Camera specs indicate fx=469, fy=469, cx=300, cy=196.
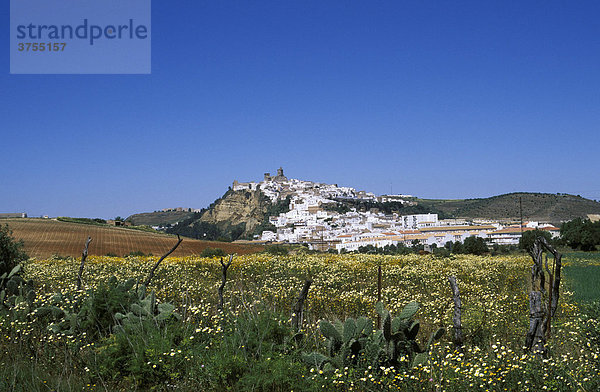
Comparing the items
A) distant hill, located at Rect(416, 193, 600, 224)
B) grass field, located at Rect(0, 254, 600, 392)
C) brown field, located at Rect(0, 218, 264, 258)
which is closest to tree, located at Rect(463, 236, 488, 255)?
brown field, located at Rect(0, 218, 264, 258)

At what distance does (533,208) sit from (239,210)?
98.5m

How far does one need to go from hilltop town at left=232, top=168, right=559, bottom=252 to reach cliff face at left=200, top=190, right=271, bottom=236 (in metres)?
4.25

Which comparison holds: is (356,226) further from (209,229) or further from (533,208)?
(209,229)

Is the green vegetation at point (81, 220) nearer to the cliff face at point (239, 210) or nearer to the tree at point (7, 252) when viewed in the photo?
the tree at point (7, 252)

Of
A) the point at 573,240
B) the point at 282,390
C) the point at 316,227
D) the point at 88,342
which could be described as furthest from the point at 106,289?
A: the point at 316,227

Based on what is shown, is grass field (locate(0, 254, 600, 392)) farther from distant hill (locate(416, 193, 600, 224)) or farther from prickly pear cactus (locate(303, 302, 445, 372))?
distant hill (locate(416, 193, 600, 224))

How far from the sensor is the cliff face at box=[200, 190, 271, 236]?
166500mm

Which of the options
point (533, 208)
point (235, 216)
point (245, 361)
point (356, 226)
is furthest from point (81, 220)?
point (235, 216)

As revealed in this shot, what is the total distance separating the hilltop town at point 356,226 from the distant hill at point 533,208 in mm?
10095

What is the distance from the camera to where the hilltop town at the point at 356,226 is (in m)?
77.8

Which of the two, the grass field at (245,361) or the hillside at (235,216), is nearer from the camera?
the grass field at (245,361)

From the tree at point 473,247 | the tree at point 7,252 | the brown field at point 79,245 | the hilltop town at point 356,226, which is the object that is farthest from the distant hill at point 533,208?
the tree at point 7,252

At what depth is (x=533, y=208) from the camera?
124875 millimetres

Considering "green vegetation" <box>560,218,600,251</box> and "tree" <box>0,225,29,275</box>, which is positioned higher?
"tree" <box>0,225,29,275</box>
